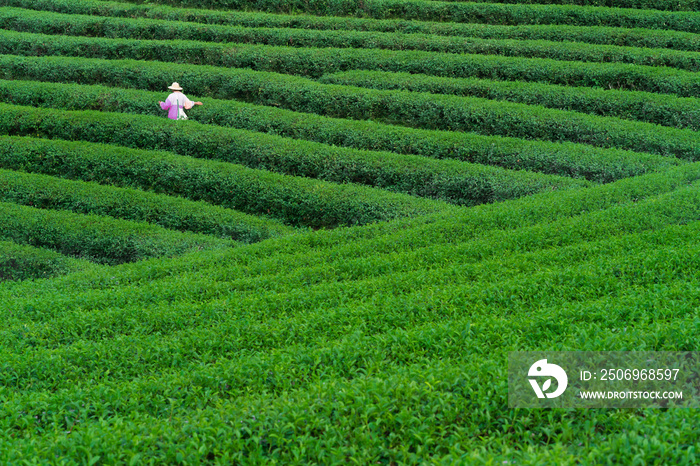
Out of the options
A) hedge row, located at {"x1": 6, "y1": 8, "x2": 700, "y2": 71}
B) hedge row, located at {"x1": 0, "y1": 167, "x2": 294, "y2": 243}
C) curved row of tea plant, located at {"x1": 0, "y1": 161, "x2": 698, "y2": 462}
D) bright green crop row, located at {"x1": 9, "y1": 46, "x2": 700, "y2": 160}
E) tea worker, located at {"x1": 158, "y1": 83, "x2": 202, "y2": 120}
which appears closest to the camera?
curved row of tea plant, located at {"x1": 0, "y1": 161, "x2": 698, "y2": 462}

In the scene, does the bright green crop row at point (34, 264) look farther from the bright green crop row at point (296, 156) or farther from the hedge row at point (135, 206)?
the bright green crop row at point (296, 156)

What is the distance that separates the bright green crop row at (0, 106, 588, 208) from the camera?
13875mm

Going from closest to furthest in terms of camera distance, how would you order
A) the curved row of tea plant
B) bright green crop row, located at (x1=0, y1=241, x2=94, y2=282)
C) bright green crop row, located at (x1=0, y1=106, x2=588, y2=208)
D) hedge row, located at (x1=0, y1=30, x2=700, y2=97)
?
the curved row of tea plant, bright green crop row, located at (x1=0, y1=241, x2=94, y2=282), bright green crop row, located at (x1=0, y1=106, x2=588, y2=208), hedge row, located at (x1=0, y1=30, x2=700, y2=97)

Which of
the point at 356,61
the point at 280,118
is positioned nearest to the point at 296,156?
the point at 280,118

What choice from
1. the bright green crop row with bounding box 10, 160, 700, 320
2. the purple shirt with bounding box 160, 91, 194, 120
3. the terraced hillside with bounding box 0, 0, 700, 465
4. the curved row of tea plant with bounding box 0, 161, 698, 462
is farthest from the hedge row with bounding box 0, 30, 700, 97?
the curved row of tea plant with bounding box 0, 161, 698, 462

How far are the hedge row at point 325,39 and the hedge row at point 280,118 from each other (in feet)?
11.4

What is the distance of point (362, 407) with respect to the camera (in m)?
4.60

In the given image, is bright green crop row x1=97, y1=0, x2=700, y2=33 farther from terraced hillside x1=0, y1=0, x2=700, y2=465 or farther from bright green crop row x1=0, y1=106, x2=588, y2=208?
bright green crop row x1=0, y1=106, x2=588, y2=208

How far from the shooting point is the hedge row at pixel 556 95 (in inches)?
644

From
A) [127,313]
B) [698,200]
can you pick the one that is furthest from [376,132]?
[127,313]

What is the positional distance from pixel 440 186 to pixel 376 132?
304 centimetres

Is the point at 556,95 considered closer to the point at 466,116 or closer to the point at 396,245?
the point at 466,116

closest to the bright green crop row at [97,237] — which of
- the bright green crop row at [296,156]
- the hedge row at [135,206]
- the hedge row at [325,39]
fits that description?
the hedge row at [135,206]

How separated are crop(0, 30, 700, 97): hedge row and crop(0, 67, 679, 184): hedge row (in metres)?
1.59
